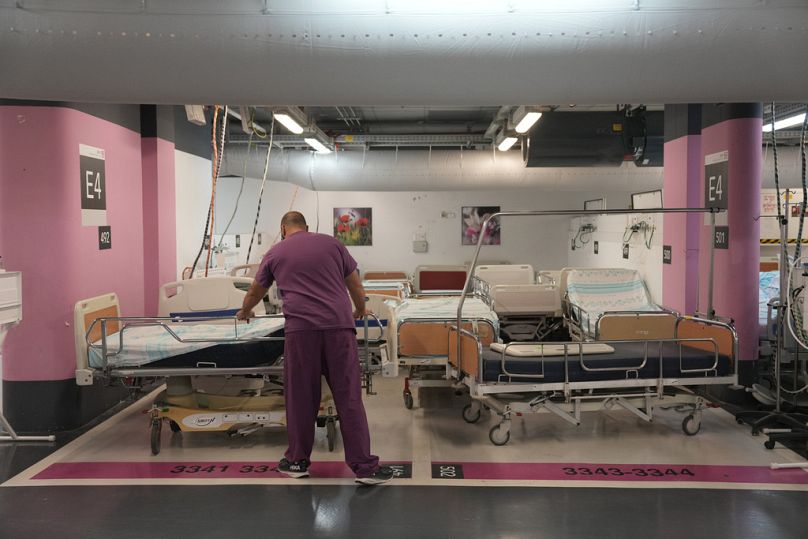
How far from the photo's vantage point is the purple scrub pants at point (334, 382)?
13.9 ft

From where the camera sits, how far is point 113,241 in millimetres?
6090

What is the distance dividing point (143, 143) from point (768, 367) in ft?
23.4

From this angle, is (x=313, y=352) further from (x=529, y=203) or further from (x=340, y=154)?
(x=529, y=203)

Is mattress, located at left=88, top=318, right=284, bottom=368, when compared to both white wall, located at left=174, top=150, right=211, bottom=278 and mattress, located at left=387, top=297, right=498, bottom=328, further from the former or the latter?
white wall, located at left=174, top=150, right=211, bottom=278

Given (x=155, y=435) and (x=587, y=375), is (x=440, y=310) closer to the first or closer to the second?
(x=587, y=375)

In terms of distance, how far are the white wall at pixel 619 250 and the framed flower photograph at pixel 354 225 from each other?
163 inches

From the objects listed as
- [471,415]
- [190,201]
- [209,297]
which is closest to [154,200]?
[190,201]

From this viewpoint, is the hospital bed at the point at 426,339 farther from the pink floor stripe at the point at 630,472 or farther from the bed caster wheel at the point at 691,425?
the bed caster wheel at the point at 691,425

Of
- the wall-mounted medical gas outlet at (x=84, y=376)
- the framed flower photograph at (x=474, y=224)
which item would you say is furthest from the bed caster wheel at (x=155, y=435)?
the framed flower photograph at (x=474, y=224)

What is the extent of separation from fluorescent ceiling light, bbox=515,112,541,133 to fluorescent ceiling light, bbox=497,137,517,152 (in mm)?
744

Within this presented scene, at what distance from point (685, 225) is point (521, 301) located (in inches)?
83.4

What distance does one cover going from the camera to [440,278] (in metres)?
10.8

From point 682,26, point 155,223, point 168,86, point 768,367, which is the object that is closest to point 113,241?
point 155,223

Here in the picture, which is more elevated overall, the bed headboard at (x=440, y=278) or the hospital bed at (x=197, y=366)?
the bed headboard at (x=440, y=278)
